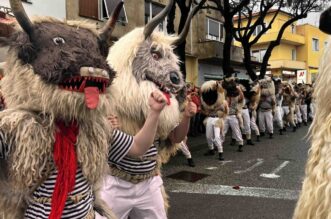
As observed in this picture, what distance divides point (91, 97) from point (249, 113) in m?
11.4

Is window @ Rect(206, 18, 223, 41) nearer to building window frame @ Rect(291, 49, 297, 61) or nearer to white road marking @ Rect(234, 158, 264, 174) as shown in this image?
white road marking @ Rect(234, 158, 264, 174)

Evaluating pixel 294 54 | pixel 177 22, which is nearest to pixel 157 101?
pixel 177 22

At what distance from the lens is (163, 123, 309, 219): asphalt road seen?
18.1ft

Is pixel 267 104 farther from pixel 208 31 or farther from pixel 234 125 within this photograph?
pixel 208 31

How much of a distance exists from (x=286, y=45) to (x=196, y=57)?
21971mm

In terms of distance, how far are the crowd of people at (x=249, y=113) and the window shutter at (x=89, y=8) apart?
15.8 feet

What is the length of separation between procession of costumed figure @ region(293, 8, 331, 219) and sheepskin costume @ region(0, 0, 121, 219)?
40.1 inches

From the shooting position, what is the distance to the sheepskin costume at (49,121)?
188 cm

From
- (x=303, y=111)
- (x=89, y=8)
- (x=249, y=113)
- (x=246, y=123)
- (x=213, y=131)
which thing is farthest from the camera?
(x=303, y=111)

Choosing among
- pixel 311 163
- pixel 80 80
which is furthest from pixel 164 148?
pixel 311 163

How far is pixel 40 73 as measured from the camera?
6.34ft

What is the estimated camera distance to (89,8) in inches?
562

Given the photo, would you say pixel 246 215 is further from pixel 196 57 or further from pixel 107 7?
pixel 196 57

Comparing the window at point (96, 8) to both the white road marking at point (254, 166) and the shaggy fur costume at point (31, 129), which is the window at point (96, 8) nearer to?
the white road marking at point (254, 166)
